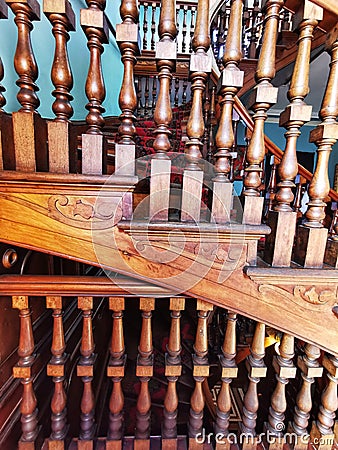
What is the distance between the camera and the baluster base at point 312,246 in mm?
811

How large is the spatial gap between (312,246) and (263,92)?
1.70ft

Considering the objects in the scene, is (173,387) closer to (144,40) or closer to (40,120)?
(40,120)

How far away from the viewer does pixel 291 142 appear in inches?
→ 31.2

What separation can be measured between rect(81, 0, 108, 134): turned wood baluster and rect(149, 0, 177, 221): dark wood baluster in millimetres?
170

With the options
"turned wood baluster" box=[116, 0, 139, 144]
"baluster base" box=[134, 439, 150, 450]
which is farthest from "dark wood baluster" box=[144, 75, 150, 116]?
"baluster base" box=[134, 439, 150, 450]

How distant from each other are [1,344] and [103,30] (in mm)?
1112

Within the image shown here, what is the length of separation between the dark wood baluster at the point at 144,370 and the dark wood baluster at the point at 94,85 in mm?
507

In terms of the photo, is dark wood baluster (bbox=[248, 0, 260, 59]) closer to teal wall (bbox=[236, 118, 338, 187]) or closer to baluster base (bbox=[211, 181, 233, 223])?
teal wall (bbox=[236, 118, 338, 187])

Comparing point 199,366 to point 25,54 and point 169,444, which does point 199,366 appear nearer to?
point 169,444

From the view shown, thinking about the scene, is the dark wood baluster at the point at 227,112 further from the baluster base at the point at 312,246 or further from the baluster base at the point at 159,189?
the baluster base at the point at 312,246

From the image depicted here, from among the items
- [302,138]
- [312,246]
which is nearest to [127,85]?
[312,246]

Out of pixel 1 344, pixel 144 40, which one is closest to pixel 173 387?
pixel 1 344

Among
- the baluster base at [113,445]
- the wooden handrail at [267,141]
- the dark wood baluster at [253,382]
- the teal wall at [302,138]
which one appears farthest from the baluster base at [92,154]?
the teal wall at [302,138]

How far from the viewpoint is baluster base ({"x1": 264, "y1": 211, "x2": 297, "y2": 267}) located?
808 mm
